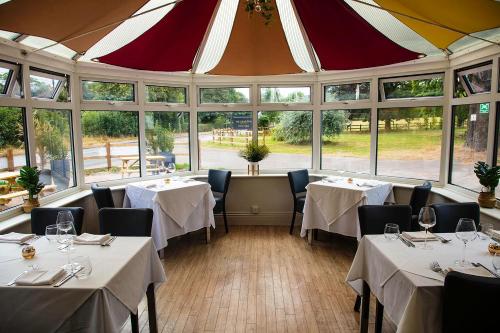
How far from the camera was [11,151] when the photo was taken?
3.88 meters

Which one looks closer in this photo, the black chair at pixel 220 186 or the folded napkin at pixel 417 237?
the folded napkin at pixel 417 237

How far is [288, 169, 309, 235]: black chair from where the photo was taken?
5539mm

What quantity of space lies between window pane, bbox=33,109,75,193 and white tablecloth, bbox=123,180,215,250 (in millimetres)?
858

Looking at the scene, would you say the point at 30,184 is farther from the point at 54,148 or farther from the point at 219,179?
the point at 219,179

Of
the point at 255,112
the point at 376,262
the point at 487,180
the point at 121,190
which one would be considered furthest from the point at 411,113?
the point at 121,190

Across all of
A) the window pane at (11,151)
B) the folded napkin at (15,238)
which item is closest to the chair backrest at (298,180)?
the window pane at (11,151)

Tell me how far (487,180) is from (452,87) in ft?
5.25

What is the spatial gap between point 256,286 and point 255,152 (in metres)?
2.60

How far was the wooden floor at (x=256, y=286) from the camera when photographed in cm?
318

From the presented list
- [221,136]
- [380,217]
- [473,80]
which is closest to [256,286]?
[380,217]

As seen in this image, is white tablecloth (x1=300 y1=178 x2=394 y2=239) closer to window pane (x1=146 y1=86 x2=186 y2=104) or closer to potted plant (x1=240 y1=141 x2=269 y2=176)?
potted plant (x1=240 y1=141 x2=269 y2=176)

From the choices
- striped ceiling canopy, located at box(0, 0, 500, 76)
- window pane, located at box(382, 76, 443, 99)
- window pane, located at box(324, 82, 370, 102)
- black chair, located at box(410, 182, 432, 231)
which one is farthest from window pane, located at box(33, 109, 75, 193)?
window pane, located at box(382, 76, 443, 99)

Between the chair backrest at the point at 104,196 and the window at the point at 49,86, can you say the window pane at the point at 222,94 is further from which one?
the chair backrest at the point at 104,196

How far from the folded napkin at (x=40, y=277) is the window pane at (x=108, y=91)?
12.1 ft
